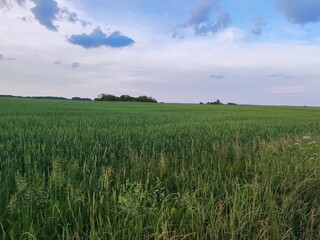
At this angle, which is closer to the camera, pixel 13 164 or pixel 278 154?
pixel 13 164

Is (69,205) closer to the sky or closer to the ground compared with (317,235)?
closer to the sky

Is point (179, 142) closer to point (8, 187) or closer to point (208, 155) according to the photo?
point (208, 155)

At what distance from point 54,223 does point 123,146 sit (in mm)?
4482

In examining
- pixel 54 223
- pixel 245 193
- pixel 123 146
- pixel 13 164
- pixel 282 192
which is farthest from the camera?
pixel 123 146

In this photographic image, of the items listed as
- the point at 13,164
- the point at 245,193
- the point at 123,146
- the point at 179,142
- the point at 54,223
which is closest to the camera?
the point at 54,223

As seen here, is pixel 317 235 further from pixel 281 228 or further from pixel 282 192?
pixel 282 192

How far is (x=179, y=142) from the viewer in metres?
8.96

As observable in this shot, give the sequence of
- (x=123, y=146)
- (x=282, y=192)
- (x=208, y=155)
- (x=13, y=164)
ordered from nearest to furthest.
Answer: (x=282, y=192), (x=13, y=164), (x=208, y=155), (x=123, y=146)

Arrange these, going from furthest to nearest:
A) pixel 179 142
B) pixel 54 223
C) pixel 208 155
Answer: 1. pixel 179 142
2. pixel 208 155
3. pixel 54 223

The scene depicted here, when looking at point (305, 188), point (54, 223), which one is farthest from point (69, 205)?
point (305, 188)

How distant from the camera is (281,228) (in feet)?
12.1

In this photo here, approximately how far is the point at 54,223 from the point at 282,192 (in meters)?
3.48

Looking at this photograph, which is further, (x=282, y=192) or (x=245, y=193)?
(x=282, y=192)

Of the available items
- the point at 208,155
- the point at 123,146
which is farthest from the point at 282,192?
the point at 123,146
